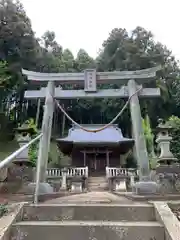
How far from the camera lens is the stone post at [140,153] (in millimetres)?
5030

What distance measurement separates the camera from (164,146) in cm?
846

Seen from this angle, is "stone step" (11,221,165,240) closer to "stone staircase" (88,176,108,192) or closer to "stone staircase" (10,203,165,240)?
"stone staircase" (10,203,165,240)

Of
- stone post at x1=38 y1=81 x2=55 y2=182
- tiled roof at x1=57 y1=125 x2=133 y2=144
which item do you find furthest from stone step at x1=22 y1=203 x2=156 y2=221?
tiled roof at x1=57 y1=125 x2=133 y2=144

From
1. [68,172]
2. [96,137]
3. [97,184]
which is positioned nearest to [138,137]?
[97,184]

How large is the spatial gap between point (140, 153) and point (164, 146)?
2.99m

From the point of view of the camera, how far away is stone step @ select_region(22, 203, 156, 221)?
8.62ft

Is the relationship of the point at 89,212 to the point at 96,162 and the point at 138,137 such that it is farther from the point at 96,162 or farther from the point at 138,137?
the point at 96,162

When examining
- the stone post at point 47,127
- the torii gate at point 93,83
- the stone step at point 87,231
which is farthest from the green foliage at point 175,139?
the stone step at point 87,231

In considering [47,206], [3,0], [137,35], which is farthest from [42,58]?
[47,206]

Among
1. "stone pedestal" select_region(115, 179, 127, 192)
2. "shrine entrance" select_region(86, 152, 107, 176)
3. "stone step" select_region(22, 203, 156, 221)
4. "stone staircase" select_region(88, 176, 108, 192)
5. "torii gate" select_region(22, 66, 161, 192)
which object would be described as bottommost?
"stone step" select_region(22, 203, 156, 221)

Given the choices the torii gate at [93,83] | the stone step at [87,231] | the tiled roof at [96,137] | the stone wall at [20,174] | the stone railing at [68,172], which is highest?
the tiled roof at [96,137]

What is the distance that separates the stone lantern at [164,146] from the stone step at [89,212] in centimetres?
576

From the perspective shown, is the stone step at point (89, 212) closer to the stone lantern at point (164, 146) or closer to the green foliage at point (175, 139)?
the stone lantern at point (164, 146)

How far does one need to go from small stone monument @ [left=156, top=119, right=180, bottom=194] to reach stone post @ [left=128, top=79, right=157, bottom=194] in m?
1.04
